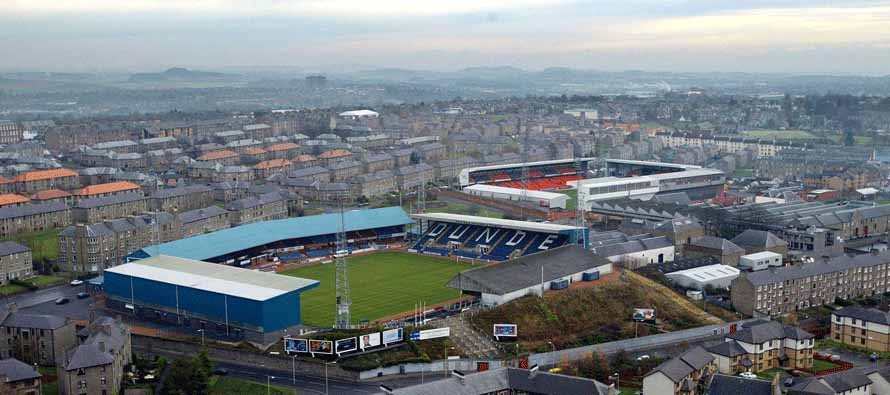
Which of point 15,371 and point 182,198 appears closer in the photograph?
point 15,371

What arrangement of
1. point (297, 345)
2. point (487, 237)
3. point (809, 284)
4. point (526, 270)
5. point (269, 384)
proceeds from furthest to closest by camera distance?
point (487, 237)
point (809, 284)
point (526, 270)
point (297, 345)
point (269, 384)

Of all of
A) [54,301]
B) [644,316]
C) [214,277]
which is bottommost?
[54,301]

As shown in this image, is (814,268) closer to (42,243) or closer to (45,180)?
(42,243)

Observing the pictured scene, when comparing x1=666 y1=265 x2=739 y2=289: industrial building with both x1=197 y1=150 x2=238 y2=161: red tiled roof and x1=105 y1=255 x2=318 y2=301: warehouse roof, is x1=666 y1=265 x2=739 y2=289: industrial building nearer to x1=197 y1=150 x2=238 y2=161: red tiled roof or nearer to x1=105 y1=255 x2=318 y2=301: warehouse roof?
x1=105 y1=255 x2=318 y2=301: warehouse roof

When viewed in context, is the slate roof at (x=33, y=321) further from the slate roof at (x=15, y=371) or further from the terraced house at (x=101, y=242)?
the terraced house at (x=101, y=242)

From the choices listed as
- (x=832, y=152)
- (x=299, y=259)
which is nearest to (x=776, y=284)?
(x=299, y=259)

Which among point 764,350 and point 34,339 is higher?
point 34,339

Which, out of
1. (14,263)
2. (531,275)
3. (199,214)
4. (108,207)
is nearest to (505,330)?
(531,275)

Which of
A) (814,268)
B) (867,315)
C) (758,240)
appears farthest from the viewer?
(758,240)
